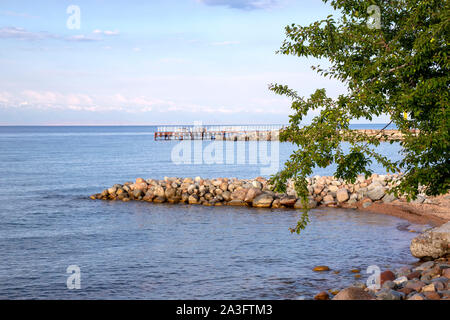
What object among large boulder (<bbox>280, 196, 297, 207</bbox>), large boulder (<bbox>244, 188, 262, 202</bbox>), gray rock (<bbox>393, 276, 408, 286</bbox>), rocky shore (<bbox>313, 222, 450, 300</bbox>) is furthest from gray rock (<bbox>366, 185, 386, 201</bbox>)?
gray rock (<bbox>393, 276, 408, 286</bbox>)

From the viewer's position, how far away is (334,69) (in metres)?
12.8

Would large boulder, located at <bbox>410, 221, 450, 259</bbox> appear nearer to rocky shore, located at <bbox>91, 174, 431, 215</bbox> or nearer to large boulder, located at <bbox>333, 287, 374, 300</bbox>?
large boulder, located at <bbox>333, 287, 374, 300</bbox>

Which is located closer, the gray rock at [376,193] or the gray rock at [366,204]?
the gray rock at [366,204]

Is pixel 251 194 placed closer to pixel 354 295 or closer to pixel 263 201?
pixel 263 201

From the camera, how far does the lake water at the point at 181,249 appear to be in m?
15.2

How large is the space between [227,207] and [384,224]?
10.6 m

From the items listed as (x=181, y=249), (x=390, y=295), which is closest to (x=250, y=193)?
(x=181, y=249)

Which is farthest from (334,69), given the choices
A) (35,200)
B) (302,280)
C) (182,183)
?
(35,200)

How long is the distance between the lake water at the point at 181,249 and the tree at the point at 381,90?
16.9 feet

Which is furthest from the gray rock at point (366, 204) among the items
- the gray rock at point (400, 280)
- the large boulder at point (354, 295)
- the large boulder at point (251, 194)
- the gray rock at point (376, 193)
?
the large boulder at point (354, 295)

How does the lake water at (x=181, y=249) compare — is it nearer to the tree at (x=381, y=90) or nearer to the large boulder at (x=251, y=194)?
the large boulder at (x=251, y=194)

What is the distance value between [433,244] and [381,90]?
7737mm

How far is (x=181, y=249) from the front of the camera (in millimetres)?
20266

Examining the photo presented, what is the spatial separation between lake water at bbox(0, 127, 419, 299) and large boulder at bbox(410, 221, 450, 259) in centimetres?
95
